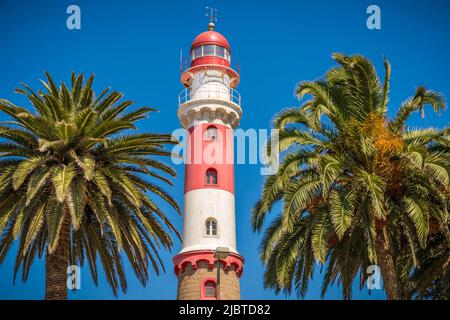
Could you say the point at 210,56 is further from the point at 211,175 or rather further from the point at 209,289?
the point at 209,289

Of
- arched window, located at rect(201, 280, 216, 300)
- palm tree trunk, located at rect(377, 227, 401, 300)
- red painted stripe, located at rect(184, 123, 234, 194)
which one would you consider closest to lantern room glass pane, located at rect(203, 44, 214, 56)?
red painted stripe, located at rect(184, 123, 234, 194)

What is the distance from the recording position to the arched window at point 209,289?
47.4m

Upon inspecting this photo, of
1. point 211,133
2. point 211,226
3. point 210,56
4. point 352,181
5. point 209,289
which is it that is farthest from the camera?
point 210,56

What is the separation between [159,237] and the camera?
107 ft

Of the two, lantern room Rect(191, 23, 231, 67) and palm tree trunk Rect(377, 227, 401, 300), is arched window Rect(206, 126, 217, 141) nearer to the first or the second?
lantern room Rect(191, 23, 231, 67)

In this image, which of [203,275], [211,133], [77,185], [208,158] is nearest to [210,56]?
[211,133]

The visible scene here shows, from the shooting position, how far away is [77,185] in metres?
29.4

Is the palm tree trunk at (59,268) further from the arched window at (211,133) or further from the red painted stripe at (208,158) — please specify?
the arched window at (211,133)

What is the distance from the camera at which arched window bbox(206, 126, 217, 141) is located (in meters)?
53.1

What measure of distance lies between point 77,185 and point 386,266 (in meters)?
12.1

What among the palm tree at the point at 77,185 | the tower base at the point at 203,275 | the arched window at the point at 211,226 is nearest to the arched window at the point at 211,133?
the arched window at the point at 211,226

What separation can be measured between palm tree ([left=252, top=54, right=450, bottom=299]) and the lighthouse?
53.5 feet

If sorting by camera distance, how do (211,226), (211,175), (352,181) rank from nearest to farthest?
(352,181), (211,226), (211,175)

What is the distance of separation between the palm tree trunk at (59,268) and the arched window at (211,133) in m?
23.6
